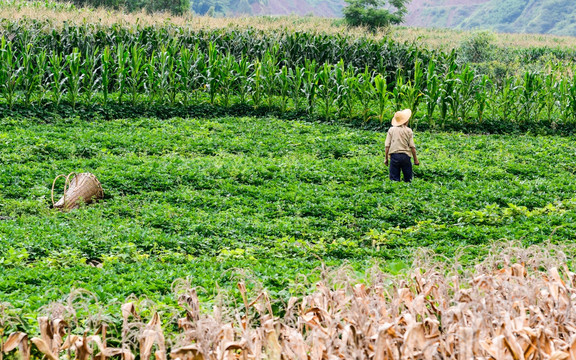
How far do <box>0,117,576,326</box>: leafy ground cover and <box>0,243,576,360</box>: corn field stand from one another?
0.60m

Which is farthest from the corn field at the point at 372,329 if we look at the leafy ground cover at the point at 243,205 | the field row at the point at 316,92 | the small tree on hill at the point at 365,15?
the small tree on hill at the point at 365,15

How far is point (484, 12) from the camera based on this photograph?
409ft

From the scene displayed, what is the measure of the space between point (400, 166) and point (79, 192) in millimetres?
5372

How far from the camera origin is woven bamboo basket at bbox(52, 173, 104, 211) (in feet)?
28.7

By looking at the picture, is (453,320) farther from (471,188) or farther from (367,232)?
(471,188)

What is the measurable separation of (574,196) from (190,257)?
6.57 meters

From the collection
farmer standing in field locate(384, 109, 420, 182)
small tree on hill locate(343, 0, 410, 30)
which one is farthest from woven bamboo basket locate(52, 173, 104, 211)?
small tree on hill locate(343, 0, 410, 30)

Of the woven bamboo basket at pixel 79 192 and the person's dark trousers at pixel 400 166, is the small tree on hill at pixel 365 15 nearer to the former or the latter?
the person's dark trousers at pixel 400 166

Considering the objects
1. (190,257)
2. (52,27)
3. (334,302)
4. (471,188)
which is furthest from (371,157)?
(52,27)

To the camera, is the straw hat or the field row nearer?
the straw hat

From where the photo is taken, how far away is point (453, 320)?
11.3ft

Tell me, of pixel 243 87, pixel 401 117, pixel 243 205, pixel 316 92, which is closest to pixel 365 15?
pixel 316 92

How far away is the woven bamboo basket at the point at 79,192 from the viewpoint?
8742mm

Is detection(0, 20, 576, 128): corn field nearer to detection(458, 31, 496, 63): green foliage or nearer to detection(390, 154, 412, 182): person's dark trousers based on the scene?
detection(390, 154, 412, 182): person's dark trousers
